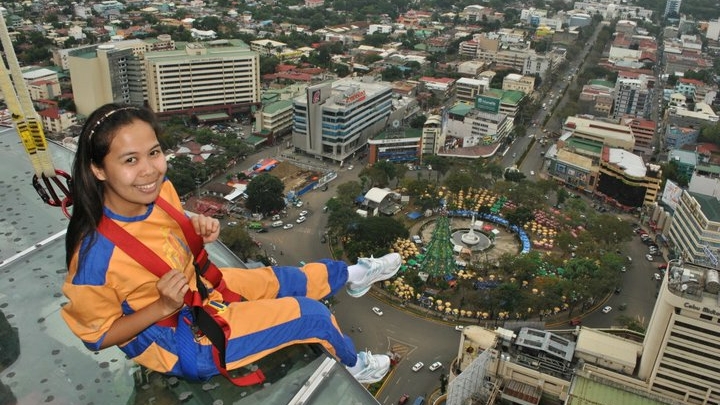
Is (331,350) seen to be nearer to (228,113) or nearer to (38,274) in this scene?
(38,274)

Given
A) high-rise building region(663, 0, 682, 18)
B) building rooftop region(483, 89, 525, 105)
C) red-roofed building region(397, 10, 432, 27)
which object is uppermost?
high-rise building region(663, 0, 682, 18)

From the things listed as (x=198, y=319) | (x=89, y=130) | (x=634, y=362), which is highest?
(x=89, y=130)

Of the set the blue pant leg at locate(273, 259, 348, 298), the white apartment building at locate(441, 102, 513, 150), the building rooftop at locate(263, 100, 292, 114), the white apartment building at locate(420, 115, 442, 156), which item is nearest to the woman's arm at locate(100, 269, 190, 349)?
the blue pant leg at locate(273, 259, 348, 298)

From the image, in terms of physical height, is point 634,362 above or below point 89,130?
below

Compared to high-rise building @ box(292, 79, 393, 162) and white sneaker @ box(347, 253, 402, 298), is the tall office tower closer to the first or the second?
white sneaker @ box(347, 253, 402, 298)

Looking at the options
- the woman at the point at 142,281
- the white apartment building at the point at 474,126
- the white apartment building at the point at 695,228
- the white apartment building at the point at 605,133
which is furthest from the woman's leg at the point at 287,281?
the white apartment building at the point at 605,133

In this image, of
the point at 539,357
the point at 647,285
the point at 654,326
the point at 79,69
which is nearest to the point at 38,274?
the point at 539,357
